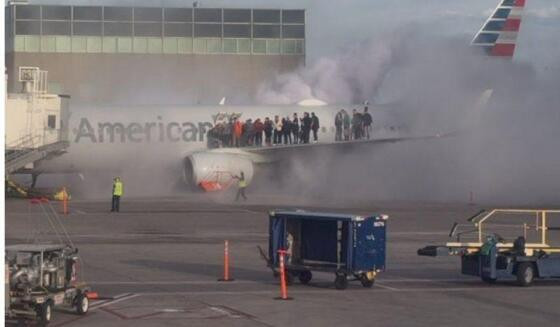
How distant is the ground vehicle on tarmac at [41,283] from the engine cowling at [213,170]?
31.4m

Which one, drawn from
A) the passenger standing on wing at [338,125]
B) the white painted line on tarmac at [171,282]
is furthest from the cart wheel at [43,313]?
the passenger standing on wing at [338,125]

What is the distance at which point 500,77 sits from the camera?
207 feet

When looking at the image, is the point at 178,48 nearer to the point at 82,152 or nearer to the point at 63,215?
the point at 82,152

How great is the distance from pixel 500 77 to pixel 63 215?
29877mm

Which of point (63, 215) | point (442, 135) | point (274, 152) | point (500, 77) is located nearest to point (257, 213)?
point (63, 215)

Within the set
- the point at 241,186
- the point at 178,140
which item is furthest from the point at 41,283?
the point at 178,140

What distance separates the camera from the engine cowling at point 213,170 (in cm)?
5053

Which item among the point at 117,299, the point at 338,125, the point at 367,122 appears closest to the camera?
the point at 117,299

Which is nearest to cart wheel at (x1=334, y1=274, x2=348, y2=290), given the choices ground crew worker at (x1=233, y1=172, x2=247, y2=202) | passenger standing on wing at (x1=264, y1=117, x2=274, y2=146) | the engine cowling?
ground crew worker at (x1=233, y1=172, x2=247, y2=202)

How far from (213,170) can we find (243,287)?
91.9ft

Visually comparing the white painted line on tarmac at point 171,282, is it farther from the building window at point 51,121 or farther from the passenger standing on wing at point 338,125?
the passenger standing on wing at point 338,125

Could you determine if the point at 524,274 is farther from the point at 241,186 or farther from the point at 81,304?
the point at 241,186

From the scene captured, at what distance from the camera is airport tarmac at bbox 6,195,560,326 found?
18.5 m

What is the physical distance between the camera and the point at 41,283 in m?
18.0
